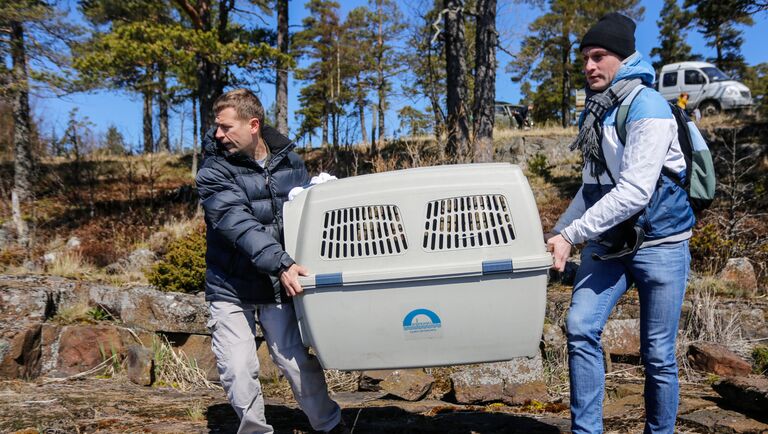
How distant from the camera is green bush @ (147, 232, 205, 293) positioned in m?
5.57

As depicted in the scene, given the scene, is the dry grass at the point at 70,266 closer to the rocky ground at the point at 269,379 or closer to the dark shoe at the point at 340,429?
Answer: the rocky ground at the point at 269,379

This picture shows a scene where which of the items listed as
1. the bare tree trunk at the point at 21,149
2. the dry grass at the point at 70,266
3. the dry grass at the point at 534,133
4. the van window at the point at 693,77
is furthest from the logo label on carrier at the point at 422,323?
the van window at the point at 693,77

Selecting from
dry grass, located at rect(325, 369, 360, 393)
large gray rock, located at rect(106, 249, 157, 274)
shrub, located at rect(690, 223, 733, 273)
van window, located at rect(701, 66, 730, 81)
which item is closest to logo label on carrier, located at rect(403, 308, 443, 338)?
dry grass, located at rect(325, 369, 360, 393)

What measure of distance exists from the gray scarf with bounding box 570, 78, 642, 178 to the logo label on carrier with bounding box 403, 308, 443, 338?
0.85 m

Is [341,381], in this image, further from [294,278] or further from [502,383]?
[294,278]

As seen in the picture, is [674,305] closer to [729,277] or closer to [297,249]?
[297,249]

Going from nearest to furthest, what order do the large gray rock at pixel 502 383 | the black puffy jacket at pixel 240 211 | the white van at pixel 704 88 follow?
the black puffy jacket at pixel 240 211
the large gray rock at pixel 502 383
the white van at pixel 704 88

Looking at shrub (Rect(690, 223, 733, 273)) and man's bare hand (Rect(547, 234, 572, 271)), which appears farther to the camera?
shrub (Rect(690, 223, 733, 273))

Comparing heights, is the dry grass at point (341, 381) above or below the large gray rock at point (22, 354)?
below

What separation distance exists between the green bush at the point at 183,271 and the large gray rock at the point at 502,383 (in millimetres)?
2783

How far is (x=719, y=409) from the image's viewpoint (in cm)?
328

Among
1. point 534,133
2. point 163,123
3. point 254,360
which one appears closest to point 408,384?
point 254,360

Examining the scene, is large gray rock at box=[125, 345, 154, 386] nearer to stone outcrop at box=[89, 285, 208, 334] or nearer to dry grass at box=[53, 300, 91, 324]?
stone outcrop at box=[89, 285, 208, 334]

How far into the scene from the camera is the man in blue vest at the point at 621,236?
7.13 ft
